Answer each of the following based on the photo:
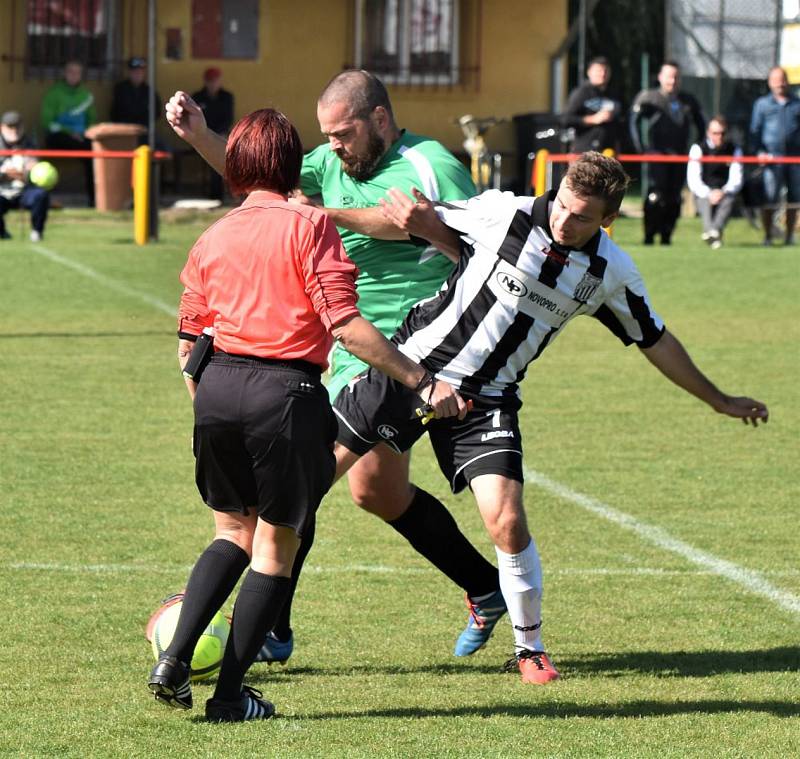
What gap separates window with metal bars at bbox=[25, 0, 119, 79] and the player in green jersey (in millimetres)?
21991

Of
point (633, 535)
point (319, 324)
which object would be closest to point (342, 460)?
point (319, 324)

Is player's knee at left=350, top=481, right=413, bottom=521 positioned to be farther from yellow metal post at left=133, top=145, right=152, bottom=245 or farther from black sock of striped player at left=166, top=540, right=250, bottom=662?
yellow metal post at left=133, top=145, right=152, bottom=245

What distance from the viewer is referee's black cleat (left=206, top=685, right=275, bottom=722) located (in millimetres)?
5004

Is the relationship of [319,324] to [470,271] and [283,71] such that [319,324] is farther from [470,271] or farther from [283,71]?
[283,71]

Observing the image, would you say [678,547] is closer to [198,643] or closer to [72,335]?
[198,643]

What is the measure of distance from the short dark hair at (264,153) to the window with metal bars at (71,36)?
23384 mm

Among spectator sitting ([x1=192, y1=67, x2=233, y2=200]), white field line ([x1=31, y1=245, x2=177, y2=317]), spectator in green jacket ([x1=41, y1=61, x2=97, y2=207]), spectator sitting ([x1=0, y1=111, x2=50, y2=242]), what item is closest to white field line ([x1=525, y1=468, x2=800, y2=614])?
white field line ([x1=31, y1=245, x2=177, y2=317])

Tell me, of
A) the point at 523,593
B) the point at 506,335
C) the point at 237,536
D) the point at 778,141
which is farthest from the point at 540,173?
the point at 237,536

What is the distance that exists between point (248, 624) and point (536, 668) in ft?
3.99

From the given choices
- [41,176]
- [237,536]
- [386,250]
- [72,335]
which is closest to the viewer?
[237,536]

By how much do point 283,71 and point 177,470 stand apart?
779 inches

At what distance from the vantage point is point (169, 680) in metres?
4.88

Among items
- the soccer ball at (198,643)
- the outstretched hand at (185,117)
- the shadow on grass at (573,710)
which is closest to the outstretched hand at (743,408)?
the shadow on grass at (573,710)

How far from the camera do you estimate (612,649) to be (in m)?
6.14
